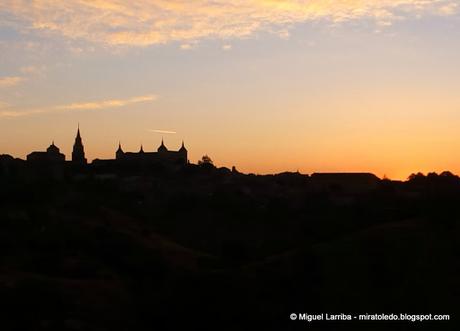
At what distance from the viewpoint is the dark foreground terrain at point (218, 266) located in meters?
28.5

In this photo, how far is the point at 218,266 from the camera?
135ft

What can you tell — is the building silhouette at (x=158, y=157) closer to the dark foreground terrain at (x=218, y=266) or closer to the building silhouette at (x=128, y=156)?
the building silhouette at (x=128, y=156)

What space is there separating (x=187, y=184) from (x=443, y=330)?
66.0 meters

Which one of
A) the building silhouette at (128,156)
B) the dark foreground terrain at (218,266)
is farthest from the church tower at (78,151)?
the dark foreground terrain at (218,266)

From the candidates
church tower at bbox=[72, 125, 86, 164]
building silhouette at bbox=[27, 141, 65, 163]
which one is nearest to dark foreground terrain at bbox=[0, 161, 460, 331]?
building silhouette at bbox=[27, 141, 65, 163]

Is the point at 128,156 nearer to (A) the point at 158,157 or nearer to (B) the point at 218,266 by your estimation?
(A) the point at 158,157

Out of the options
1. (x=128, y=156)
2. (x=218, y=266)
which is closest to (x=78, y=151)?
(x=128, y=156)

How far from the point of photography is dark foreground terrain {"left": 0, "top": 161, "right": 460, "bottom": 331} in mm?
28516

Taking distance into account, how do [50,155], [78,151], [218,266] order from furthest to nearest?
1. [78,151]
2. [50,155]
3. [218,266]

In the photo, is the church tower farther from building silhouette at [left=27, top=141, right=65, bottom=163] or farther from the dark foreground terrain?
the dark foreground terrain

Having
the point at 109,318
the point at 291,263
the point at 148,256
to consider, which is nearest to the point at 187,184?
the point at 148,256

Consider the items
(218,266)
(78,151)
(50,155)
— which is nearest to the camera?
(218,266)

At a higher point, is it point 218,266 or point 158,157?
point 158,157

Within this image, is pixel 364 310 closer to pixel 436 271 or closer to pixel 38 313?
pixel 436 271
